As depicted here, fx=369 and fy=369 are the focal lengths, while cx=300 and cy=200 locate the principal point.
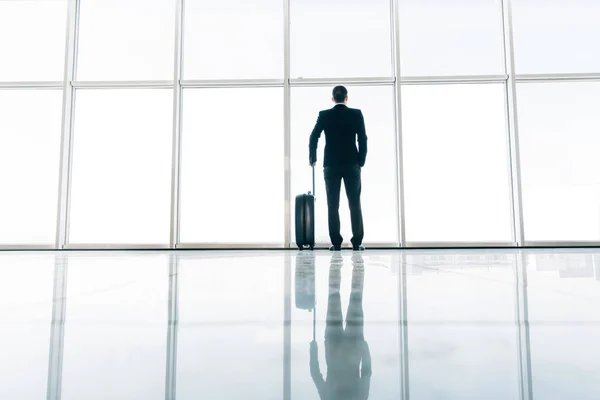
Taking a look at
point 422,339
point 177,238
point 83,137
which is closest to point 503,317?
point 422,339

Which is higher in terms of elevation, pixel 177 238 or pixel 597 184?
pixel 597 184

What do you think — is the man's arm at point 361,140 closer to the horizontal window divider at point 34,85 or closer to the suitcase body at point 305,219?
the suitcase body at point 305,219

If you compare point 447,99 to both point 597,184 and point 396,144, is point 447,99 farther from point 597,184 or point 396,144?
point 597,184

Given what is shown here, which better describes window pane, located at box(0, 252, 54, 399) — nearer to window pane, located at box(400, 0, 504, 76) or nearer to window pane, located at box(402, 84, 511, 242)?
window pane, located at box(402, 84, 511, 242)

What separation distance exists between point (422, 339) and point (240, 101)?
3953mm

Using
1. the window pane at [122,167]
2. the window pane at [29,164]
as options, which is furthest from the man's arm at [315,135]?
the window pane at [29,164]

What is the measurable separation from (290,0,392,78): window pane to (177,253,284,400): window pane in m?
3.66

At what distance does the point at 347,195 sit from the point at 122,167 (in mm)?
2606

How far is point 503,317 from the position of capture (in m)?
0.41

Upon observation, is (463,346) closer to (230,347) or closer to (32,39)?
(230,347)

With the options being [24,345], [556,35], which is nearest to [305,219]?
[24,345]

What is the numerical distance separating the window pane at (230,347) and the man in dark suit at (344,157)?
2054 millimetres

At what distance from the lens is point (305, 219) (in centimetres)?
301

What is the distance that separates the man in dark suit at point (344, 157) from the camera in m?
2.60
